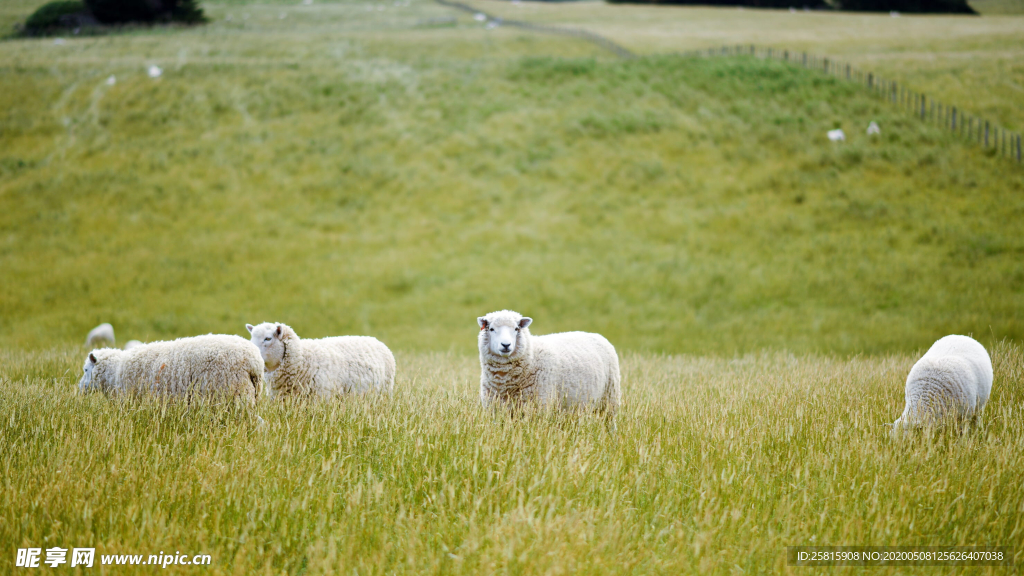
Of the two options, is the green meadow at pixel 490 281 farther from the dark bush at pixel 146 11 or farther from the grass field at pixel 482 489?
the dark bush at pixel 146 11

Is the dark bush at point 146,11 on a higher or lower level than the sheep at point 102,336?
higher

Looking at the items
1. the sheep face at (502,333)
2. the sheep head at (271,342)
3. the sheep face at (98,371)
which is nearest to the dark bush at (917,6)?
the sheep face at (502,333)

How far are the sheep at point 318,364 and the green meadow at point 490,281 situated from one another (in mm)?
535

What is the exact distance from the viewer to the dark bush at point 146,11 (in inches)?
1521

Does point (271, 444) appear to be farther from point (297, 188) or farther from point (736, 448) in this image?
point (297, 188)

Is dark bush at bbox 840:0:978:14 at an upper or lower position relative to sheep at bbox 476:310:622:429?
upper

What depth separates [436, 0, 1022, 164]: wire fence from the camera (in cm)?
2452

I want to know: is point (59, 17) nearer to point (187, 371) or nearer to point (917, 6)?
point (187, 371)

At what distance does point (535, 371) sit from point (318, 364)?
266 centimetres

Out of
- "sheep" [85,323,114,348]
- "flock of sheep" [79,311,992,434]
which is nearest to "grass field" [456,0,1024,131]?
"flock of sheep" [79,311,992,434]

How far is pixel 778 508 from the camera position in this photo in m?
3.97

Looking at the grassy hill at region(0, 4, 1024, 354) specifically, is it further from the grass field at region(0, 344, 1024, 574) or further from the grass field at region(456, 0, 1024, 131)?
the grass field at region(0, 344, 1024, 574)

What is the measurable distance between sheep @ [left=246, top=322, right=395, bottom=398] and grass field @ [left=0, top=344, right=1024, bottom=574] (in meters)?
0.88

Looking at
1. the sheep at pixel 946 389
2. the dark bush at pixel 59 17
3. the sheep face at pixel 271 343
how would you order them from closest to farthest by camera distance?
1. the sheep at pixel 946 389
2. the sheep face at pixel 271 343
3. the dark bush at pixel 59 17
